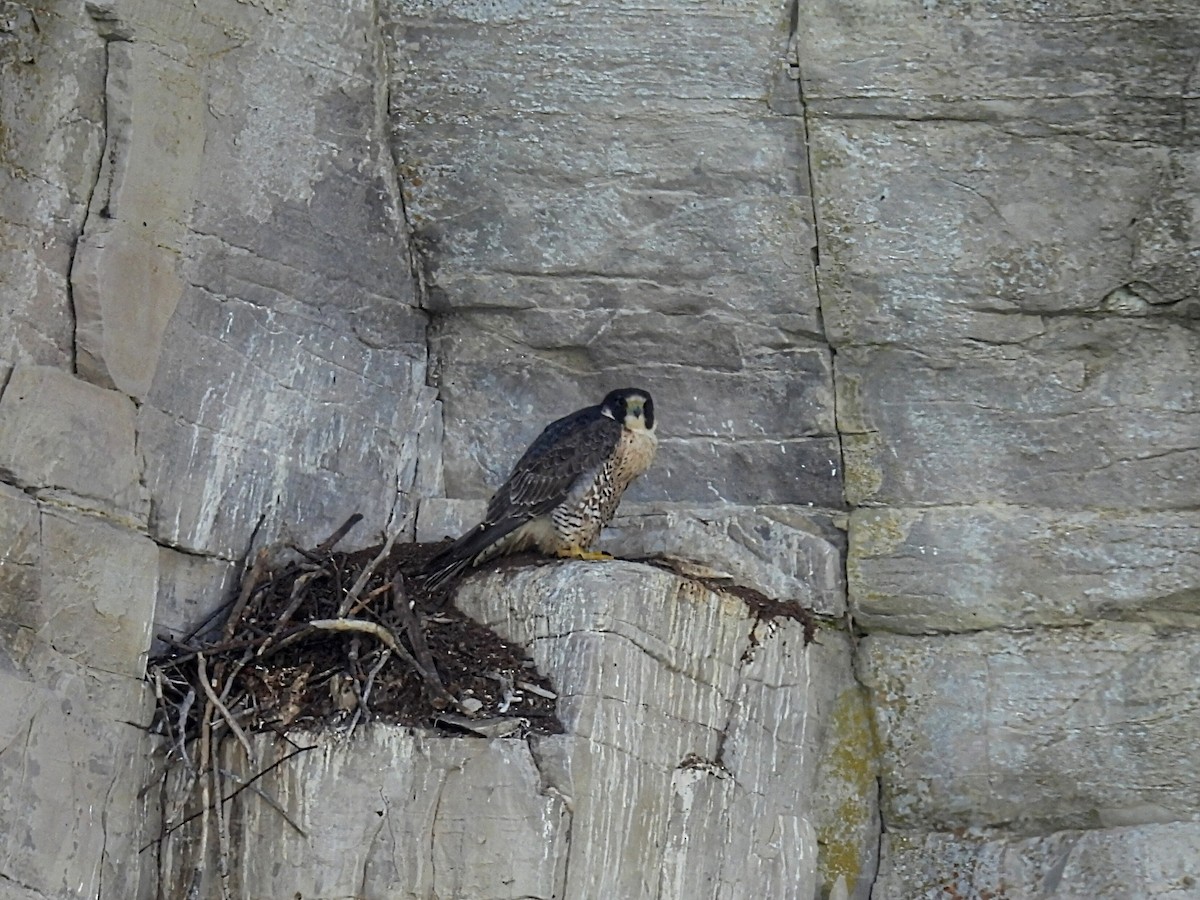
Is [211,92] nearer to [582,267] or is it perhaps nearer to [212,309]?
[212,309]

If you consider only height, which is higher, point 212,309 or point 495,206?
point 495,206

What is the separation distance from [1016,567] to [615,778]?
1718mm

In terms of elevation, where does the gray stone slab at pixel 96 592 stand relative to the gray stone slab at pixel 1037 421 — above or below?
below

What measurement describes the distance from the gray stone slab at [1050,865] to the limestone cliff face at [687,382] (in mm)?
15

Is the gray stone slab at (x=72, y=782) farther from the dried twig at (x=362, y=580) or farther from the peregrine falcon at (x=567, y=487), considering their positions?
the peregrine falcon at (x=567, y=487)

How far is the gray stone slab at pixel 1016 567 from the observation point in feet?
22.1

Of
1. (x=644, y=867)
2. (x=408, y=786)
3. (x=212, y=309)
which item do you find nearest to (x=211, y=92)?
(x=212, y=309)

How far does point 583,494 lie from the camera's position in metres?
6.79

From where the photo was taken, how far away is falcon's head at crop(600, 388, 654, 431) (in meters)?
6.84

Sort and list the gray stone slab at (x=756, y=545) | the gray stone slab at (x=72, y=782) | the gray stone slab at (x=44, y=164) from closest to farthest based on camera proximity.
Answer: the gray stone slab at (x=72, y=782)
the gray stone slab at (x=44, y=164)
the gray stone slab at (x=756, y=545)

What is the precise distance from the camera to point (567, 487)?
6.75m

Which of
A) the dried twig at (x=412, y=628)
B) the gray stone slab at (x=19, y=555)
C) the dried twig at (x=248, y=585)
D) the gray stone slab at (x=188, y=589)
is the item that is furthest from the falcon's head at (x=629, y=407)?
the gray stone slab at (x=19, y=555)

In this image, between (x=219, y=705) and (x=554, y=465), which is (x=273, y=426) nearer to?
(x=554, y=465)

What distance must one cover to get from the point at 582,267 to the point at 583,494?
859mm
